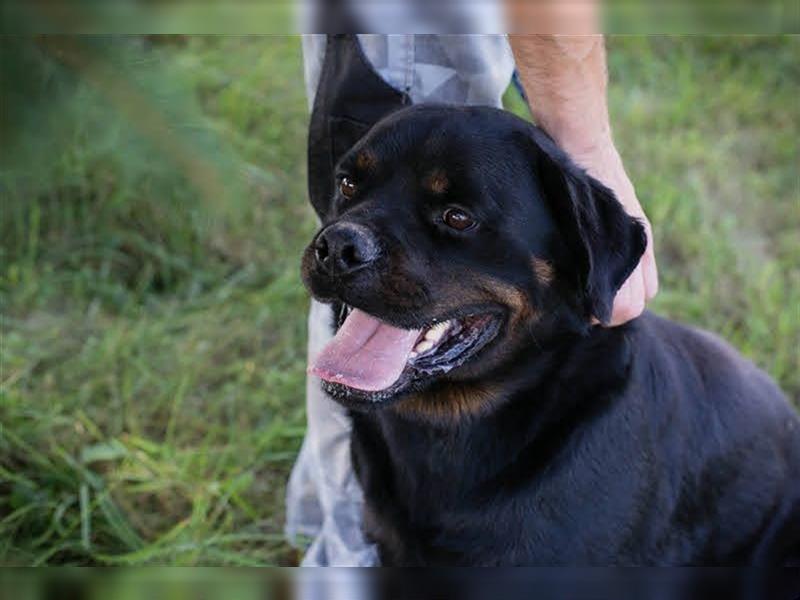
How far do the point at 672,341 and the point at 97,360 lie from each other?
2013 millimetres

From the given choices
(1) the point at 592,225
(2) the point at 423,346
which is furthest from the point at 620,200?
(2) the point at 423,346

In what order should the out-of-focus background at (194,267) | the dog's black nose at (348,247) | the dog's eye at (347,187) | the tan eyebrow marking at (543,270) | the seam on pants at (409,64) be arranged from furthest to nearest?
the seam on pants at (409,64) < the dog's eye at (347,187) < the tan eyebrow marking at (543,270) < the dog's black nose at (348,247) < the out-of-focus background at (194,267)

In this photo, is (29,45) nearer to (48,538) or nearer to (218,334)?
(48,538)

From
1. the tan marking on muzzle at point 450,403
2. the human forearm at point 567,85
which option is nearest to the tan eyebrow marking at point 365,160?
the human forearm at point 567,85

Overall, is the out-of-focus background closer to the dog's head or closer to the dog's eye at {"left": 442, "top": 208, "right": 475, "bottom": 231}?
the dog's head

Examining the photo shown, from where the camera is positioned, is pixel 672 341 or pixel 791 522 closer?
pixel 672 341

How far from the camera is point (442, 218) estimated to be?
223cm

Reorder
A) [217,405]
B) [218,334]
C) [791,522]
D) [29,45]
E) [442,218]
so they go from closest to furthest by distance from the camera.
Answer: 1. [29,45]
2. [442,218]
3. [791,522]
4. [217,405]
5. [218,334]

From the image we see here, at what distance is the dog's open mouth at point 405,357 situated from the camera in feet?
7.54

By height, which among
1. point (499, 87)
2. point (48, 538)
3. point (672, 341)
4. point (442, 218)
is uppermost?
point (499, 87)

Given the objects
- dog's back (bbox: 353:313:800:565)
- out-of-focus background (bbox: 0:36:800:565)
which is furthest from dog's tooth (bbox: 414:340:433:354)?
out-of-focus background (bbox: 0:36:800:565)

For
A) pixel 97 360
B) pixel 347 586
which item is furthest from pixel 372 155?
pixel 97 360

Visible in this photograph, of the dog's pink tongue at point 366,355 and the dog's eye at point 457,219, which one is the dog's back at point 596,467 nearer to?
the dog's pink tongue at point 366,355

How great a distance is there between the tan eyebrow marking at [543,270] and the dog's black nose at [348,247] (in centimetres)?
36
